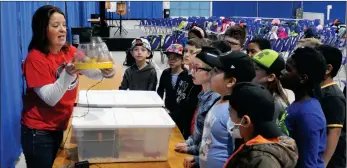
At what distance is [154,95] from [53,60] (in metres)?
0.76

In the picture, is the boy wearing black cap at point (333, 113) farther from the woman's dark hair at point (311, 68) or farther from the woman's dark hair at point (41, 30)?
the woman's dark hair at point (41, 30)

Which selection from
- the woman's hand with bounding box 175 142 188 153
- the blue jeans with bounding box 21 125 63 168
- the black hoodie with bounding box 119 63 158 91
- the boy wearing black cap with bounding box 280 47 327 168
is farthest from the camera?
the black hoodie with bounding box 119 63 158 91

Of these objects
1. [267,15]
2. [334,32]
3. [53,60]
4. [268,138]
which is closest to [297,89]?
[268,138]

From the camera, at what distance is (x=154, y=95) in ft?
9.00

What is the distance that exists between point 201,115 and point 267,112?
2.45 feet

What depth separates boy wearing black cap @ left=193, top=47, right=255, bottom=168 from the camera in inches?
73.2

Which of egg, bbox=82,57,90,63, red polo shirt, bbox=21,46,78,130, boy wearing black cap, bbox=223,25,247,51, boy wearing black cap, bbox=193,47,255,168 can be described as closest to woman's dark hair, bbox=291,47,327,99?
boy wearing black cap, bbox=193,47,255,168

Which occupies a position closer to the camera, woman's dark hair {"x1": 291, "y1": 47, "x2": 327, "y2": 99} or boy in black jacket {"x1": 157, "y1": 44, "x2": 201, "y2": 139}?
woman's dark hair {"x1": 291, "y1": 47, "x2": 327, "y2": 99}

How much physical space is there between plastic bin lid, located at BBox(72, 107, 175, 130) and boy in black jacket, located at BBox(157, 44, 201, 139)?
0.55 metres

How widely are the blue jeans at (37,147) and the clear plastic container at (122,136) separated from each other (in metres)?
0.20

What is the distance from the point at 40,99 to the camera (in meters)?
2.18

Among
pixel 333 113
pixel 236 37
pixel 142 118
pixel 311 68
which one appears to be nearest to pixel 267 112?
pixel 311 68

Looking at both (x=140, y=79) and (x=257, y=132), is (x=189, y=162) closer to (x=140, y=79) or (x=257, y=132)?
(x=257, y=132)

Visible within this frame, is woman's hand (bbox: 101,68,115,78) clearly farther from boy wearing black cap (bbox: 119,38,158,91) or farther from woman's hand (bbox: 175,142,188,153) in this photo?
boy wearing black cap (bbox: 119,38,158,91)
